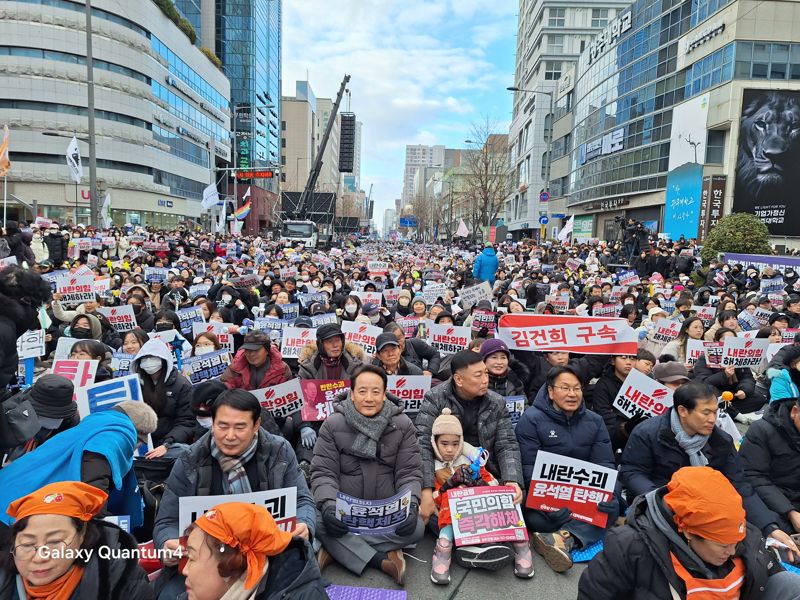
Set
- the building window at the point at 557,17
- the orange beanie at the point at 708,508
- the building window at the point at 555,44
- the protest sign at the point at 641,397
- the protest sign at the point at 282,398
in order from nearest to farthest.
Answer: the orange beanie at the point at 708,508
the protest sign at the point at 641,397
the protest sign at the point at 282,398
the building window at the point at 557,17
the building window at the point at 555,44

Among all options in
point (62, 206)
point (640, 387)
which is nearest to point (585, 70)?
point (62, 206)

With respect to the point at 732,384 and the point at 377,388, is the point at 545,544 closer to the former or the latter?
the point at 377,388

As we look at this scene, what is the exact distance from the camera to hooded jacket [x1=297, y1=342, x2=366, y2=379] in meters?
5.66

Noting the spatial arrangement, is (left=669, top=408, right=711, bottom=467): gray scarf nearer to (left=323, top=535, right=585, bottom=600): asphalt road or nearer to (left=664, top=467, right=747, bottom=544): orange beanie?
(left=323, top=535, right=585, bottom=600): asphalt road

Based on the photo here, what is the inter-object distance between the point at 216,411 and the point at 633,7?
48313mm

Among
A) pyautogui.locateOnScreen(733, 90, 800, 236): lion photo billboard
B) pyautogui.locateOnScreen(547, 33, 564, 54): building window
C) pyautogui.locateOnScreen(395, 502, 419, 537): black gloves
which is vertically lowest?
pyautogui.locateOnScreen(395, 502, 419, 537): black gloves

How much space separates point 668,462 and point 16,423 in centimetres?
433

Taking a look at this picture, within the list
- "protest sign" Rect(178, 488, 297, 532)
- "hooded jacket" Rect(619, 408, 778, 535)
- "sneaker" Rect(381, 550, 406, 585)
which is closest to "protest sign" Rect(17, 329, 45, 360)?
"protest sign" Rect(178, 488, 297, 532)

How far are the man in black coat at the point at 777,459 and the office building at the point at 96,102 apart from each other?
4164cm

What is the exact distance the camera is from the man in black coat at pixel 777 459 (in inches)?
151

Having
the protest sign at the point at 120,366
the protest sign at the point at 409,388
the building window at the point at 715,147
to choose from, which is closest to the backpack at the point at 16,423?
the protest sign at the point at 120,366

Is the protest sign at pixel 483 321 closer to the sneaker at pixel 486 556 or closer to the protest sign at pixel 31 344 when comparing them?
the sneaker at pixel 486 556

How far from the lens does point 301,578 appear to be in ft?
7.98

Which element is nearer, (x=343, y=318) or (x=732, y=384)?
(x=732, y=384)
